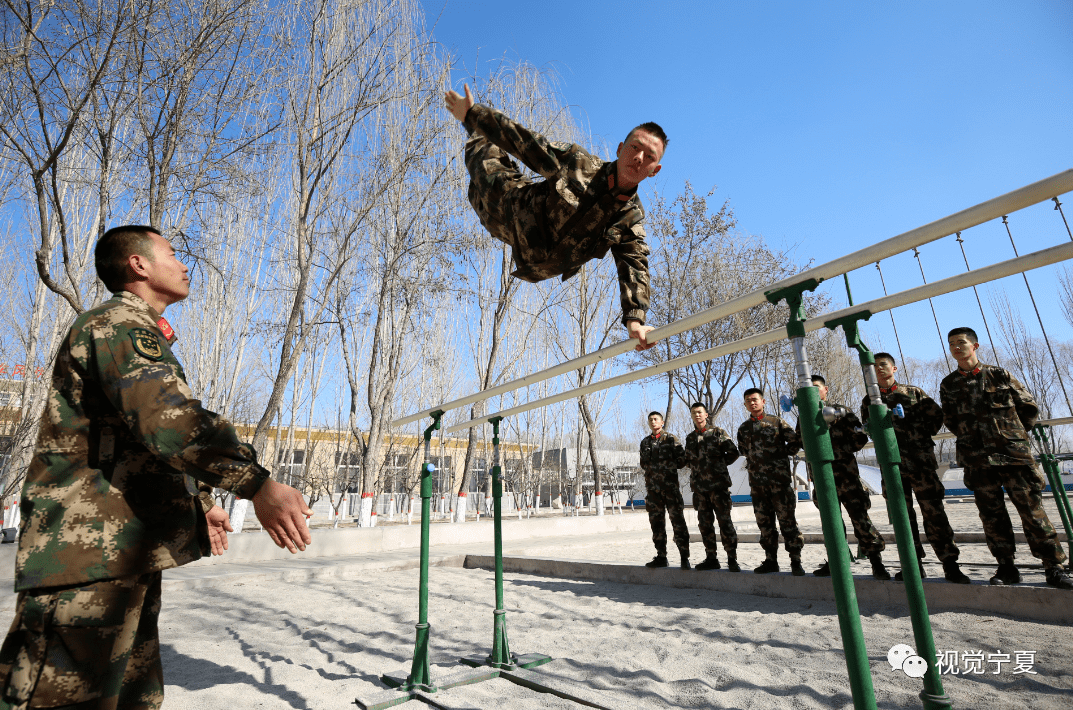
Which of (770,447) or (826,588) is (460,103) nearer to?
(770,447)

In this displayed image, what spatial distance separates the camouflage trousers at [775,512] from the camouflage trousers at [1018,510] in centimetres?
138

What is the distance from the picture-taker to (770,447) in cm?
A: 514

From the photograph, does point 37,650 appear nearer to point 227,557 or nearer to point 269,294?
point 227,557

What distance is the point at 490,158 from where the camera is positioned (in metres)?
2.91

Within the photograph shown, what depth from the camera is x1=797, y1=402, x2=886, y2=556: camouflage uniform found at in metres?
4.38

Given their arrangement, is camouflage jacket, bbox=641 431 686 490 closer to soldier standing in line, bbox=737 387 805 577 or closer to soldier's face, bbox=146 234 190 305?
soldier standing in line, bbox=737 387 805 577

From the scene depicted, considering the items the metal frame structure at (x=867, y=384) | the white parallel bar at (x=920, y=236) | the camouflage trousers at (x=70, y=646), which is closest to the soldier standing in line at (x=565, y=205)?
the white parallel bar at (x=920, y=236)

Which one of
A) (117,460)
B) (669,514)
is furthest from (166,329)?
(669,514)

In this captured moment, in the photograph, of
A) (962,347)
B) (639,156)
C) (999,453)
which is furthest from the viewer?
(962,347)

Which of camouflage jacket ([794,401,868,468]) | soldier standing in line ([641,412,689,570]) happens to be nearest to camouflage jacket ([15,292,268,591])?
camouflage jacket ([794,401,868,468])

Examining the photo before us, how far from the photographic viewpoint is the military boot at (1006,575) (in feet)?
11.7

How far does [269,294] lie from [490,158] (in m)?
11.9

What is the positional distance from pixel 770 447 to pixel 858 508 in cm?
90

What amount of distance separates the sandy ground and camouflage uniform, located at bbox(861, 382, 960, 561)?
2.27ft
